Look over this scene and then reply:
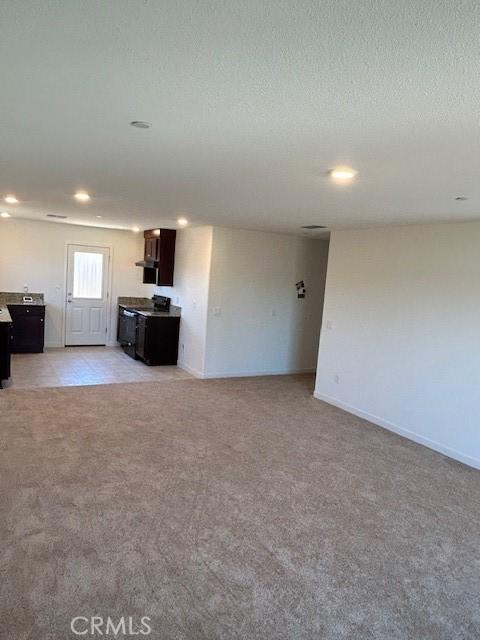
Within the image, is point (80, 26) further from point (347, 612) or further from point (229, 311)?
point (229, 311)

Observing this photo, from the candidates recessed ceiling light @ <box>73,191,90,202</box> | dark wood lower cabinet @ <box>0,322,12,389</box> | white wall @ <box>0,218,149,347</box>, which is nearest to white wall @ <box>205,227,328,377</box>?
recessed ceiling light @ <box>73,191,90,202</box>

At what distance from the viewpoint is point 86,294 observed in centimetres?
867

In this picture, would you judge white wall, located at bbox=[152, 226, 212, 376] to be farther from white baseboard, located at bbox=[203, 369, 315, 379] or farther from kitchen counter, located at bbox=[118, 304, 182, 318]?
white baseboard, located at bbox=[203, 369, 315, 379]

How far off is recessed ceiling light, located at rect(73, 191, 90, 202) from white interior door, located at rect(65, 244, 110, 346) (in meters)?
3.85

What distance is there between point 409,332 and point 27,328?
6.35m

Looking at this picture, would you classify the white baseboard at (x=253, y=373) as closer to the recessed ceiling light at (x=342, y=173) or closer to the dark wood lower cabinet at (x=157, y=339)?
the dark wood lower cabinet at (x=157, y=339)

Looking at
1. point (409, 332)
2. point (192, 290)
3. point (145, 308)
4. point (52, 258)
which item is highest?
point (52, 258)

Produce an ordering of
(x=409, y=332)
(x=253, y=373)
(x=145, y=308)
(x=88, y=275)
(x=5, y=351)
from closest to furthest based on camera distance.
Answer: (x=409, y=332) → (x=5, y=351) → (x=253, y=373) → (x=145, y=308) → (x=88, y=275)

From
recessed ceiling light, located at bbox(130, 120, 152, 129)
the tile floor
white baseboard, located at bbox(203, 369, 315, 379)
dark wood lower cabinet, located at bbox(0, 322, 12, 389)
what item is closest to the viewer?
recessed ceiling light, located at bbox(130, 120, 152, 129)

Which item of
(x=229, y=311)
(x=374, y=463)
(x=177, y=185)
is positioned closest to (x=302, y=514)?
(x=374, y=463)

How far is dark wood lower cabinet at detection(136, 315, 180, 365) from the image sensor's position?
742cm

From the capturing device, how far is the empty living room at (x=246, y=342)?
4.64 ft

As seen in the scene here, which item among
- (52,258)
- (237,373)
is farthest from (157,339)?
(52,258)

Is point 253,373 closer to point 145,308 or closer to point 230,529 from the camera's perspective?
point 145,308
